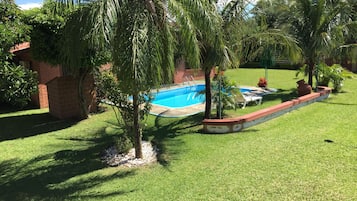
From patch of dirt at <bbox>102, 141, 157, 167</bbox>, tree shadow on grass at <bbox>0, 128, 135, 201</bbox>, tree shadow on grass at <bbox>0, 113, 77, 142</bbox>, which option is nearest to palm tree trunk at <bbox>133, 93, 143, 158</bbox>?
patch of dirt at <bbox>102, 141, 157, 167</bbox>

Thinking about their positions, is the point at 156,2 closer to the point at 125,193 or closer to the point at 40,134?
the point at 125,193

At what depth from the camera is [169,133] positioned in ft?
36.4

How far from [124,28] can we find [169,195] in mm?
3937

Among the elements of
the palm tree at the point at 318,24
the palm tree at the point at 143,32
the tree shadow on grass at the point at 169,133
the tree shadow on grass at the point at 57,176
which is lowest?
the tree shadow on grass at the point at 57,176

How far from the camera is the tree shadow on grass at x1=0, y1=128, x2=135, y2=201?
21.7 ft

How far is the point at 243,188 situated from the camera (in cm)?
659

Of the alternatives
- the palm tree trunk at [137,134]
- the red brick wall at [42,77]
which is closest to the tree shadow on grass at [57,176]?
the palm tree trunk at [137,134]

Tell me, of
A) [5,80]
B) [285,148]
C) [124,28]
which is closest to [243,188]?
[285,148]

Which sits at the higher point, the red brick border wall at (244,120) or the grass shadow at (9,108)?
the grass shadow at (9,108)

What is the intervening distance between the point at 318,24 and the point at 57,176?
1461 centimetres

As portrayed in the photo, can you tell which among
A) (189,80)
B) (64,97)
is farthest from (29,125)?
(189,80)

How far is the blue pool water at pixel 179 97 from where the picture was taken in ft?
61.2

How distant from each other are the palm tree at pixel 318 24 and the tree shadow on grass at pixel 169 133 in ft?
24.3

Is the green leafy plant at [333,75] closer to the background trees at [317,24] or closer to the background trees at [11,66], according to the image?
the background trees at [317,24]
